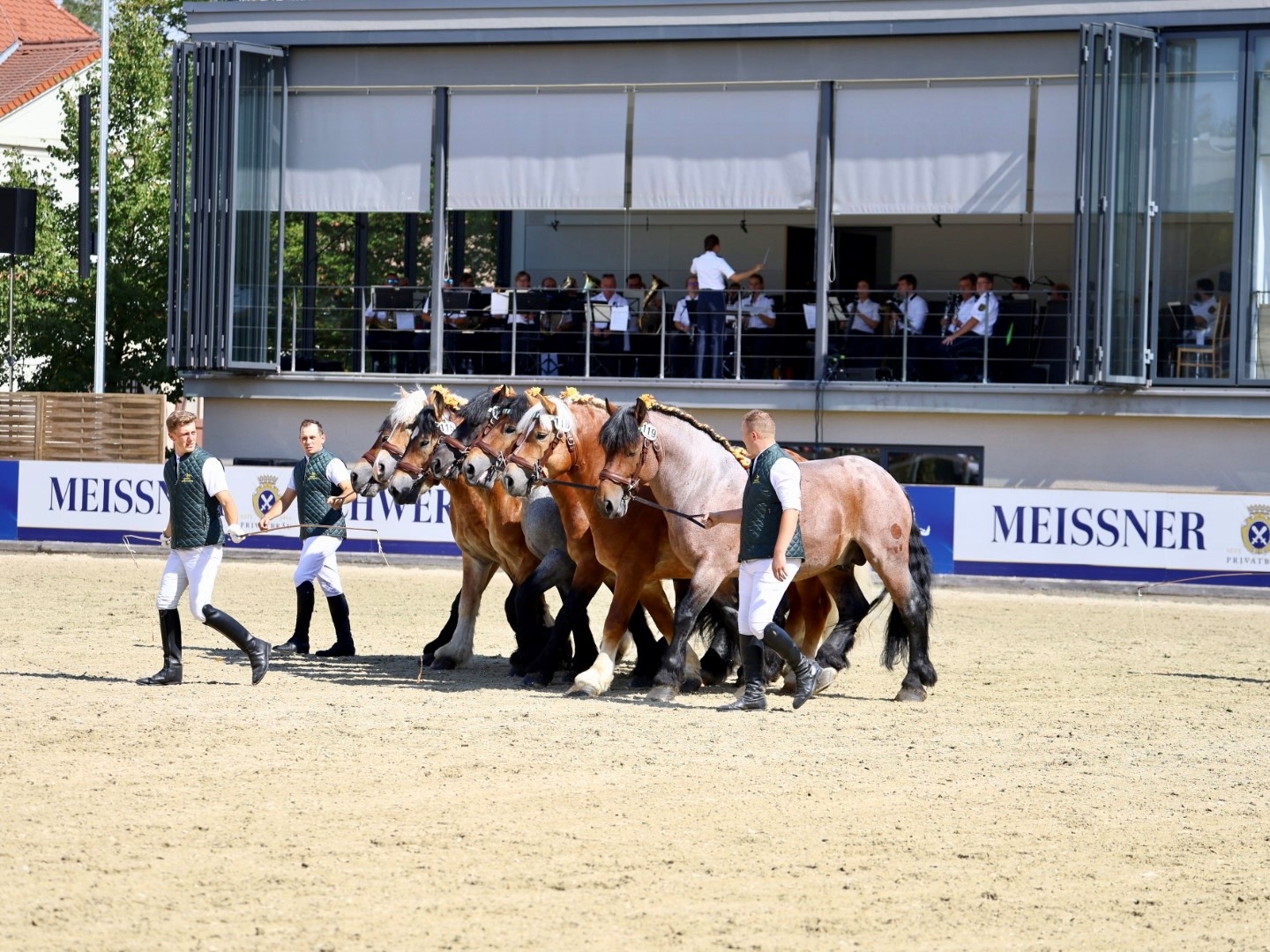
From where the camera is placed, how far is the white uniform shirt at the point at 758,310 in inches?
976

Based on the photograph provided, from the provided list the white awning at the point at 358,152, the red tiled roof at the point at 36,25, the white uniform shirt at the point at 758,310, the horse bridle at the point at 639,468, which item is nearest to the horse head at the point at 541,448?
the horse bridle at the point at 639,468

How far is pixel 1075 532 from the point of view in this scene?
20266 mm

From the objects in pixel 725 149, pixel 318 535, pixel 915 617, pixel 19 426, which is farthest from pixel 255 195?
pixel 915 617

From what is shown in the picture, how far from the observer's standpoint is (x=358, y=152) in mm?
26703

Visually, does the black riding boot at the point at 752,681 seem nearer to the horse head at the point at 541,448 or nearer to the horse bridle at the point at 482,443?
the horse head at the point at 541,448

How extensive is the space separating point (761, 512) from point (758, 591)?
0.49 meters

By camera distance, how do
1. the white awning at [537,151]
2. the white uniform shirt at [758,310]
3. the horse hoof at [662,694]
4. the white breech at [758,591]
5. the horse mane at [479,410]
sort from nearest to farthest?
1. the white breech at [758,591]
2. the horse hoof at [662,694]
3. the horse mane at [479,410]
4. the white uniform shirt at [758,310]
5. the white awning at [537,151]

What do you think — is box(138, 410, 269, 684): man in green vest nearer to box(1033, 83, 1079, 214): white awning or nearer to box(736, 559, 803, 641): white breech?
box(736, 559, 803, 641): white breech

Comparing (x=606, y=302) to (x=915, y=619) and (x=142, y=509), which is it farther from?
(x=915, y=619)

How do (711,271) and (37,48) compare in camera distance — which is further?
(37,48)

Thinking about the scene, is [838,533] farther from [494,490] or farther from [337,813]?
[337,813]

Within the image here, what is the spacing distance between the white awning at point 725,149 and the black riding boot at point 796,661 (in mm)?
14968

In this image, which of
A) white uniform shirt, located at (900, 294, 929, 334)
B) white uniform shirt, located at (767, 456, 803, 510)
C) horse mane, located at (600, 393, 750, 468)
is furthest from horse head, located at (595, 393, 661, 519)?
white uniform shirt, located at (900, 294, 929, 334)

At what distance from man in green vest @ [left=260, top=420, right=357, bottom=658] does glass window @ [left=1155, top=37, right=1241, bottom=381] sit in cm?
1359
